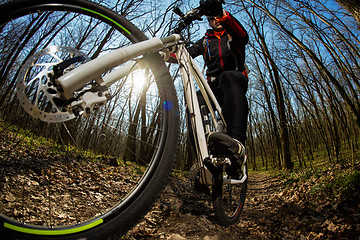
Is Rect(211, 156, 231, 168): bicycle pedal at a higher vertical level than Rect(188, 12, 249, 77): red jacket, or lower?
lower

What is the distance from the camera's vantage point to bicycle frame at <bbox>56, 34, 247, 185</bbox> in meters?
0.78

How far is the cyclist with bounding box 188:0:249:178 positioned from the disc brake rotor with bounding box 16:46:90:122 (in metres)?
1.00

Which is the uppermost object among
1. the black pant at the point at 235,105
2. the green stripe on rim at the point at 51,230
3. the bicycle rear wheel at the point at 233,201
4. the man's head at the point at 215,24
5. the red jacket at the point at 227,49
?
the man's head at the point at 215,24

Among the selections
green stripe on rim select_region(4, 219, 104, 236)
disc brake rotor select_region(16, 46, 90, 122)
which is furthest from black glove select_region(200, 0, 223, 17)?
green stripe on rim select_region(4, 219, 104, 236)

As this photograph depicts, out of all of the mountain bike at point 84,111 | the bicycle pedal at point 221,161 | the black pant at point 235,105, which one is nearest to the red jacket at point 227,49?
the black pant at point 235,105

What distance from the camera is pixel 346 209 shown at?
2.22m

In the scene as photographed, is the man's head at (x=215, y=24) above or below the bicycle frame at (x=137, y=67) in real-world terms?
above

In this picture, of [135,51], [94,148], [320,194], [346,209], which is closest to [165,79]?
[135,51]

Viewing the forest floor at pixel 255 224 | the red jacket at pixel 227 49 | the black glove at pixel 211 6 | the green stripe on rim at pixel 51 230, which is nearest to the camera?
the green stripe on rim at pixel 51 230

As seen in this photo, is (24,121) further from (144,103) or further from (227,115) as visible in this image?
(227,115)

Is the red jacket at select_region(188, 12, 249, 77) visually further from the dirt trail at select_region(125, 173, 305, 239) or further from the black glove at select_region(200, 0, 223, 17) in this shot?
the dirt trail at select_region(125, 173, 305, 239)

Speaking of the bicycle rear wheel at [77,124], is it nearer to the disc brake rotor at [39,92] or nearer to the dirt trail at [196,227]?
the disc brake rotor at [39,92]

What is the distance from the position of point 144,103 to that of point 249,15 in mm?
9723

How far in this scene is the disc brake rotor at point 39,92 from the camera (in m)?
0.88
